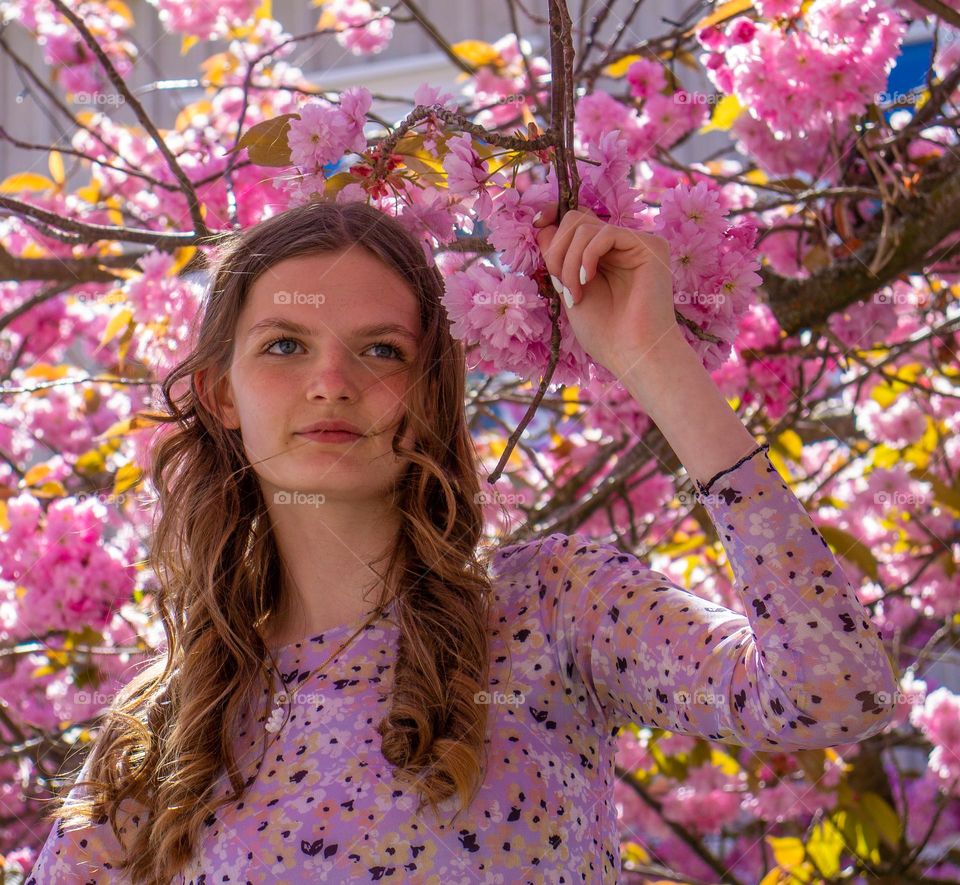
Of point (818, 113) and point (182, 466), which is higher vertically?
point (818, 113)

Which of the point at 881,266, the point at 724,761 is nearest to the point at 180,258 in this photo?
the point at 881,266

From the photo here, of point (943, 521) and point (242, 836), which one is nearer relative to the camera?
point (242, 836)

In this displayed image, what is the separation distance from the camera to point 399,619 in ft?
4.25

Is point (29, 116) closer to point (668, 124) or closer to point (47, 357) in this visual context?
point (47, 357)

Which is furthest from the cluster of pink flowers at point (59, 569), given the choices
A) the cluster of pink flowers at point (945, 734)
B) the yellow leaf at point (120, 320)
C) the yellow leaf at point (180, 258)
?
the cluster of pink flowers at point (945, 734)

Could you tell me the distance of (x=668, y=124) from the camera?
8.17 ft

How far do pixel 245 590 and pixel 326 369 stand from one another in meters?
0.34

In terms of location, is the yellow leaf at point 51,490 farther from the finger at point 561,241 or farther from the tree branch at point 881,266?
the finger at point 561,241

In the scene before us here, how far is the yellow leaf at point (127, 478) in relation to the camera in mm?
2107

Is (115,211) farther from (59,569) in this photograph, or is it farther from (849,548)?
(849,548)

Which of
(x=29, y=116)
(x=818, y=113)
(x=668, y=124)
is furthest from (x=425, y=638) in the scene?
(x=29, y=116)

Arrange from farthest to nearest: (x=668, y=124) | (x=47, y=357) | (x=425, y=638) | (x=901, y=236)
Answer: (x=47, y=357) < (x=668, y=124) < (x=901, y=236) < (x=425, y=638)

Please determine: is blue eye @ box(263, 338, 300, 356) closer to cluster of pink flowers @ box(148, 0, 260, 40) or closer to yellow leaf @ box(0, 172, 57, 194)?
yellow leaf @ box(0, 172, 57, 194)

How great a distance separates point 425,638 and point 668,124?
159 centimetres
